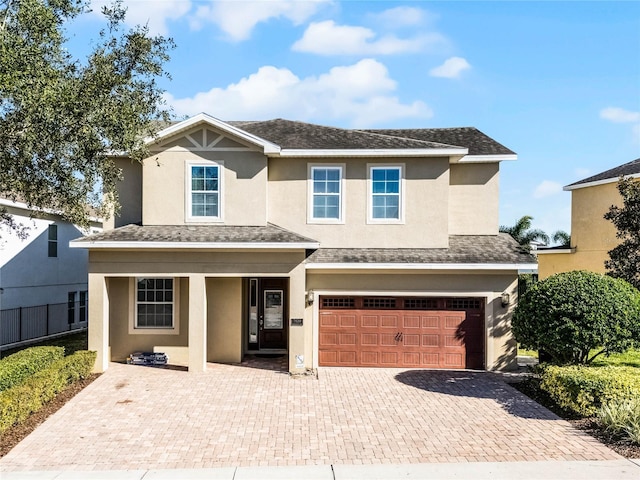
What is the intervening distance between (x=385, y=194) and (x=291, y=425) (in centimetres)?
821

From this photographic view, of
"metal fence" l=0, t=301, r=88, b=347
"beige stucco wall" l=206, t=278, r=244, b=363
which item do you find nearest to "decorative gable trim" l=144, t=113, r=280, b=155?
"beige stucco wall" l=206, t=278, r=244, b=363

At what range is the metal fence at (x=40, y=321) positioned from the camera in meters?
17.2

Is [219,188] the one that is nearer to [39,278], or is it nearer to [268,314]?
[268,314]

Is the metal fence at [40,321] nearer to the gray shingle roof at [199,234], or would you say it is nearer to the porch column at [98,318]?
the porch column at [98,318]

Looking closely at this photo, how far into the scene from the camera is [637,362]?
14977 millimetres

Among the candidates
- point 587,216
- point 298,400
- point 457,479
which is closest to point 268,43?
point 298,400

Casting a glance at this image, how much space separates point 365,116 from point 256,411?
1727 cm

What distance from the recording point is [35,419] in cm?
959

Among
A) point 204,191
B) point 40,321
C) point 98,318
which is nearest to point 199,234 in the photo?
point 204,191

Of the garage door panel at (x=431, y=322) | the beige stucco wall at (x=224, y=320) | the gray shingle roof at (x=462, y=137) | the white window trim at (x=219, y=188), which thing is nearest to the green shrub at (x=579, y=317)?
the garage door panel at (x=431, y=322)

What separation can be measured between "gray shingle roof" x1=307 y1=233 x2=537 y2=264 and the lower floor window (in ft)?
15.5

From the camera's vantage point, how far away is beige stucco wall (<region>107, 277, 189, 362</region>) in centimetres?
1476

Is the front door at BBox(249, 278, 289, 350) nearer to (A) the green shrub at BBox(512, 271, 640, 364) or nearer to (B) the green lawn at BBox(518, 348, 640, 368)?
(A) the green shrub at BBox(512, 271, 640, 364)

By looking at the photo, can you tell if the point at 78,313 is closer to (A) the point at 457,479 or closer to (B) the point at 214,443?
(B) the point at 214,443
